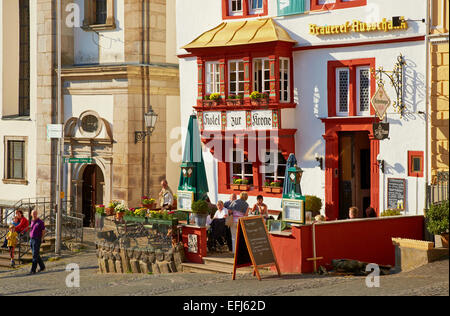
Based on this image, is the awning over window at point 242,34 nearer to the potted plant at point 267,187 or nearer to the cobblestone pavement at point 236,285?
the potted plant at point 267,187

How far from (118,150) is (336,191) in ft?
30.7

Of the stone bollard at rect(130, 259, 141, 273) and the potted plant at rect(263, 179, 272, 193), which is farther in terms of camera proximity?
the potted plant at rect(263, 179, 272, 193)

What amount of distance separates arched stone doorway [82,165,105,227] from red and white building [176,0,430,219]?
21.1 feet

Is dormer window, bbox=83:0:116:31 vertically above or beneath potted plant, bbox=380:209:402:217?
above

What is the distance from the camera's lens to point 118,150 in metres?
32.4

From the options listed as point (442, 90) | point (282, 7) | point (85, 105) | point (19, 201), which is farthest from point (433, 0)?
point (19, 201)

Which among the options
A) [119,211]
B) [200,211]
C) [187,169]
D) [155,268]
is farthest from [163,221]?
[119,211]

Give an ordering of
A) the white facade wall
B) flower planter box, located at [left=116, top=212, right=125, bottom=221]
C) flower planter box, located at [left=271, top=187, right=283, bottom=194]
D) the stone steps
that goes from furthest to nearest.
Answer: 1. the white facade wall
2. flower planter box, located at [left=271, top=187, right=283, bottom=194]
3. flower planter box, located at [left=116, top=212, right=125, bottom=221]
4. the stone steps

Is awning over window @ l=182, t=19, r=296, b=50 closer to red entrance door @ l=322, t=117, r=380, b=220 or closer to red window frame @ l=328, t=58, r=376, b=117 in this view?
red window frame @ l=328, t=58, r=376, b=117

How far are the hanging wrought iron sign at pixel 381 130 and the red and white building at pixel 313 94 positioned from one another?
47 centimetres

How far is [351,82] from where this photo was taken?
25562 mm

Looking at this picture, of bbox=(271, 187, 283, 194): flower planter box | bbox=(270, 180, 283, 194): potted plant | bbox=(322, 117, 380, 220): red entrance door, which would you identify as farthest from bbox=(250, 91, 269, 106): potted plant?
bbox=(271, 187, 283, 194): flower planter box

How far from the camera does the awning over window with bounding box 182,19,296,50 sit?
26281 millimetres

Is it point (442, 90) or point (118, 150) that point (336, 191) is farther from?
point (118, 150)
